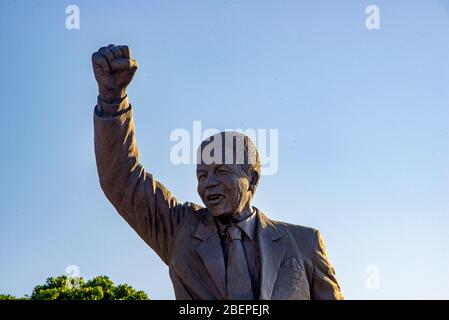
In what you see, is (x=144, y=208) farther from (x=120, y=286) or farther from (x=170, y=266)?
(x=120, y=286)

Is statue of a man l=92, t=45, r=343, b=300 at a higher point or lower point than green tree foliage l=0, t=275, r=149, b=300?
higher

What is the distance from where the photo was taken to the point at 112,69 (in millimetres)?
8734

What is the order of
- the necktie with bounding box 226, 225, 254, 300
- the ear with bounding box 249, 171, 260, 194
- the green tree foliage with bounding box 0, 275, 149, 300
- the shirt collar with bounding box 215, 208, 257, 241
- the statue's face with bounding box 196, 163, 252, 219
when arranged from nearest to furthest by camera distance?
1. the necktie with bounding box 226, 225, 254, 300
2. the statue's face with bounding box 196, 163, 252, 219
3. the shirt collar with bounding box 215, 208, 257, 241
4. the ear with bounding box 249, 171, 260, 194
5. the green tree foliage with bounding box 0, 275, 149, 300

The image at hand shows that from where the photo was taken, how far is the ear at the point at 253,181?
355 inches

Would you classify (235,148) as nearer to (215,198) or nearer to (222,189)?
(222,189)

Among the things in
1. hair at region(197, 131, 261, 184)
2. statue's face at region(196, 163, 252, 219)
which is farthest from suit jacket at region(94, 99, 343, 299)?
hair at region(197, 131, 261, 184)

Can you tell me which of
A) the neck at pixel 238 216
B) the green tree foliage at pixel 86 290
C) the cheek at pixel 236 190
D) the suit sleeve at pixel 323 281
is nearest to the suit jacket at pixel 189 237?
the suit sleeve at pixel 323 281

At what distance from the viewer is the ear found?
901 centimetres

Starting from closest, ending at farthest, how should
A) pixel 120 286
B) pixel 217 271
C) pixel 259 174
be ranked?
pixel 217 271 → pixel 259 174 → pixel 120 286

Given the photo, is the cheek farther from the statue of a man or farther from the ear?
the ear
